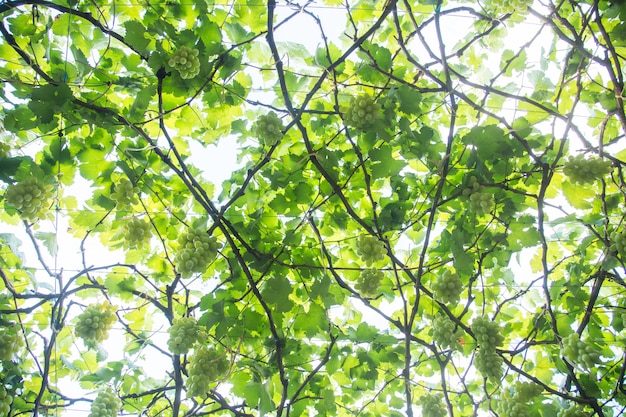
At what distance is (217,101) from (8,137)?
0.91 m

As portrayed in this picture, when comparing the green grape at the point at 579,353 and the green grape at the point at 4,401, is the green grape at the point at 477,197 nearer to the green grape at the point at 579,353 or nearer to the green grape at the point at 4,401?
the green grape at the point at 579,353

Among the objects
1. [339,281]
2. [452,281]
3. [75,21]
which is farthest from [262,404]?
[75,21]

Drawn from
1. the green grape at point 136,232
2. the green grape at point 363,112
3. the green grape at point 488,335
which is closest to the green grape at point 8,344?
the green grape at point 136,232

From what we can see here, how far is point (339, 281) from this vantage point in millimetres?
1756

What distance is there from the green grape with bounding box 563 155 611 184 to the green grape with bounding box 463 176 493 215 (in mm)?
273

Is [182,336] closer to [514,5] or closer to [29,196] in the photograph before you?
[29,196]

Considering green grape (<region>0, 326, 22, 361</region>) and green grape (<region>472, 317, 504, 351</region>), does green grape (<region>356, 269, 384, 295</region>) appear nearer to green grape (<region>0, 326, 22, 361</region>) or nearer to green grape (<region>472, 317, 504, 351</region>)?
green grape (<region>472, 317, 504, 351</region>)

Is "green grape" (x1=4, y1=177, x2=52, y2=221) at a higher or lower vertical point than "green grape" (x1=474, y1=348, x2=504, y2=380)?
higher

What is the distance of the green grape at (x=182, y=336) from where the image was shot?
155 cm

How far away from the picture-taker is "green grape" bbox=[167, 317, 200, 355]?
1549 mm

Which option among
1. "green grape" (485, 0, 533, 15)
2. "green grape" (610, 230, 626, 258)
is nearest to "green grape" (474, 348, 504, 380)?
"green grape" (610, 230, 626, 258)

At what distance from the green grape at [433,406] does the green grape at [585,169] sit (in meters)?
0.96

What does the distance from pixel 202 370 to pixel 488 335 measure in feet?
3.35

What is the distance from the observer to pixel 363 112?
1502 mm
